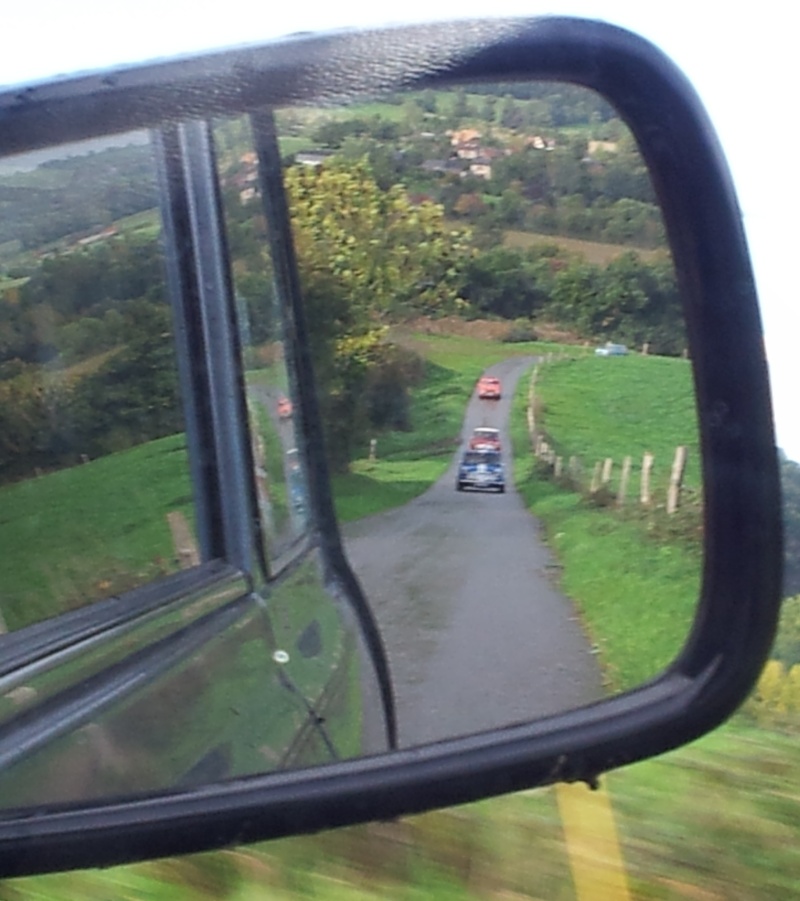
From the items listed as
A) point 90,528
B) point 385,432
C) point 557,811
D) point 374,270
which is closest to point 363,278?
point 374,270

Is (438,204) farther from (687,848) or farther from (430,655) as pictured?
(687,848)

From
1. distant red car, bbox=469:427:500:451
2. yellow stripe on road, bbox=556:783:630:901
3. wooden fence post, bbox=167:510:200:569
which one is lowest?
yellow stripe on road, bbox=556:783:630:901

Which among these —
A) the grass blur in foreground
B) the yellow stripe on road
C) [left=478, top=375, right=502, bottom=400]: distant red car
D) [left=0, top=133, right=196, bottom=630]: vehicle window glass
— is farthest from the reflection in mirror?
the yellow stripe on road

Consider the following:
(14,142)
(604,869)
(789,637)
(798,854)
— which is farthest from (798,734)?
(14,142)

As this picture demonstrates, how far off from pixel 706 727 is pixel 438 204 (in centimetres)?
77

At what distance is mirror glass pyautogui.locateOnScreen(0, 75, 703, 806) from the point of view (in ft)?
5.31

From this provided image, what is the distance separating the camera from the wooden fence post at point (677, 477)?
178cm

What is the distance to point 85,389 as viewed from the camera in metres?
1.90

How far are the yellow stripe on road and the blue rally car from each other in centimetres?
122

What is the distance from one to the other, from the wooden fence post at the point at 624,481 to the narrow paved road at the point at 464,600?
125 mm

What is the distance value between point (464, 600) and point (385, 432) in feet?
0.74

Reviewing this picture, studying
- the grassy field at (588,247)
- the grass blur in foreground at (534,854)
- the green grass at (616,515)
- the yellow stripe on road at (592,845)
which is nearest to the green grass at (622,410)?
the green grass at (616,515)

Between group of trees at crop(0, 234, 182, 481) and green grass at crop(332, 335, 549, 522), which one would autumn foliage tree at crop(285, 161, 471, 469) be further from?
group of trees at crop(0, 234, 182, 481)

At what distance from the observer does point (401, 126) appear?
1623mm
